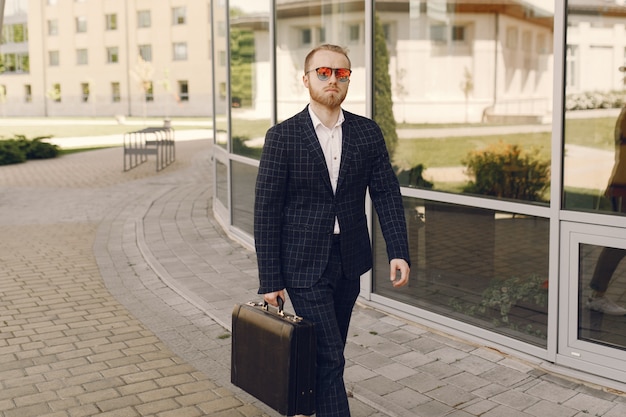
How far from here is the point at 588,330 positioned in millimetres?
4758

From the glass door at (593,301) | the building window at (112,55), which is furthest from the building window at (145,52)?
the glass door at (593,301)

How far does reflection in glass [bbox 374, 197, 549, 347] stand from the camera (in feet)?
16.8

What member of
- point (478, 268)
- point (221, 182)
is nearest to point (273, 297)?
point (478, 268)

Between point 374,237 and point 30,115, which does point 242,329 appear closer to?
point 374,237

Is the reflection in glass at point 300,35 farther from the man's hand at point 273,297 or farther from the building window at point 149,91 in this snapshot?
the building window at point 149,91

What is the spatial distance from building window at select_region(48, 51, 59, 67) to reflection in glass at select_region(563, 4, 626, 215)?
77.4 m

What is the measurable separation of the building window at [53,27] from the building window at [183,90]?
54.1ft

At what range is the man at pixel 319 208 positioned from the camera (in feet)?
11.2

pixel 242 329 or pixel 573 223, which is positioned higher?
pixel 573 223

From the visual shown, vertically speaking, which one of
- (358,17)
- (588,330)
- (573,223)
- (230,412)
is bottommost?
(230,412)

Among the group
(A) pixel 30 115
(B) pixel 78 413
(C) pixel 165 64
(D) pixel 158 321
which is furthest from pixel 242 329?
(A) pixel 30 115

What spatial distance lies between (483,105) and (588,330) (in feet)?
14.6

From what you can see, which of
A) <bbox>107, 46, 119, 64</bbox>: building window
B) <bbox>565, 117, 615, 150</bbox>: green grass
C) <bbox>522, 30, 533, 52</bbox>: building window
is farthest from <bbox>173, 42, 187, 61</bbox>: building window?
<bbox>565, 117, 615, 150</bbox>: green grass

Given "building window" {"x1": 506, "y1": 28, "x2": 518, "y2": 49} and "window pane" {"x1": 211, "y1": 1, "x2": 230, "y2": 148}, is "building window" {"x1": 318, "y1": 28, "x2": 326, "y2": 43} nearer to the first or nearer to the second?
"window pane" {"x1": 211, "y1": 1, "x2": 230, "y2": 148}
